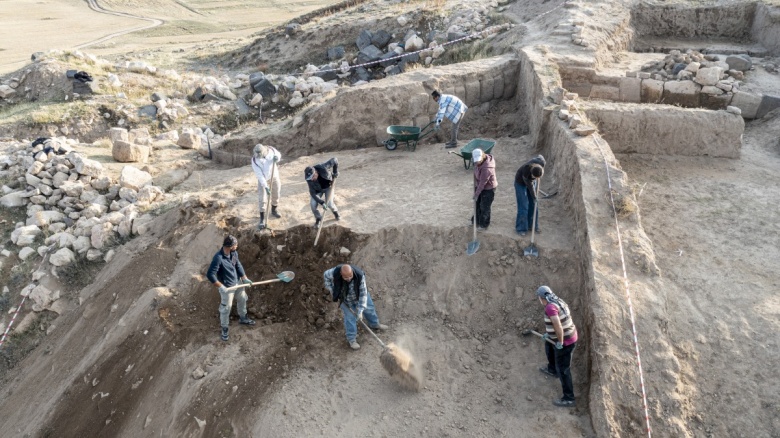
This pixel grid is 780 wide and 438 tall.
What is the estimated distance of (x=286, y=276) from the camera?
7797mm

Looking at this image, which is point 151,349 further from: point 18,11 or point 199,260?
point 18,11

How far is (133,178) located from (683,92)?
1271 centimetres

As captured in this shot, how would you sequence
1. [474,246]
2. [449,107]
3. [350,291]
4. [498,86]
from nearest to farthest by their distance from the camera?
[350,291], [474,246], [449,107], [498,86]

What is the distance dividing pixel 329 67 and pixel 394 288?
14.4m

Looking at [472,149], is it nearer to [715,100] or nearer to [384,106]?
[384,106]

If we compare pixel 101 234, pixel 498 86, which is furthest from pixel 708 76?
pixel 101 234

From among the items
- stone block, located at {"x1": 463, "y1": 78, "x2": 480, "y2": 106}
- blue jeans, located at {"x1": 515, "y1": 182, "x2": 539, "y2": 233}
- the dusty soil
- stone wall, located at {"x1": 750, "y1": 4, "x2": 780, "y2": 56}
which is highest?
stone wall, located at {"x1": 750, "y1": 4, "x2": 780, "y2": 56}

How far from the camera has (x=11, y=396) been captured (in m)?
8.17

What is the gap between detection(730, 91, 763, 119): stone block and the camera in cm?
1212

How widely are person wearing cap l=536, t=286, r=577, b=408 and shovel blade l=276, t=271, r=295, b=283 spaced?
3.62 meters

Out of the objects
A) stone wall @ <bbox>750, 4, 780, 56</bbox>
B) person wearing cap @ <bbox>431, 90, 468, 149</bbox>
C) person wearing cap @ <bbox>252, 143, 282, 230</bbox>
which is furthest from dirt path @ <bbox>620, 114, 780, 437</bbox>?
stone wall @ <bbox>750, 4, 780, 56</bbox>

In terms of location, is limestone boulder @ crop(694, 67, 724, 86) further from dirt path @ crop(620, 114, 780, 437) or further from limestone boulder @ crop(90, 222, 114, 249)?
limestone boulder @ crop(90, 222, 114, 249)

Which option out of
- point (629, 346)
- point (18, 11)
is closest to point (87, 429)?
point (629, 346)

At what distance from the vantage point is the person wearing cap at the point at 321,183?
8309 millimetres
